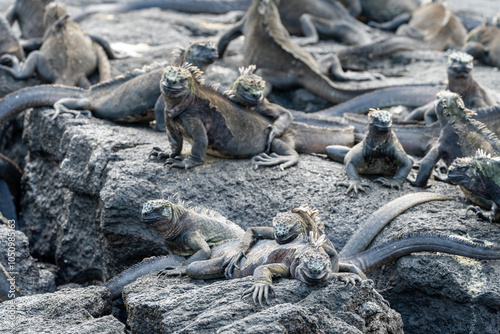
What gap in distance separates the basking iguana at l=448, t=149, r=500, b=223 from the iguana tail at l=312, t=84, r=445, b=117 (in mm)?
2643

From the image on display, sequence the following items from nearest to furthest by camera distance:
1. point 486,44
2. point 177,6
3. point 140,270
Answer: point 140,270
point 486,44
point 177,6

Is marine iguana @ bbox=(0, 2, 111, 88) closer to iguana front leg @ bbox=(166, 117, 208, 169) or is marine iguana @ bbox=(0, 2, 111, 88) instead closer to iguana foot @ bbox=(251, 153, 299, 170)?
iguana front leg @ bbox=(166, 117, 208, 169)

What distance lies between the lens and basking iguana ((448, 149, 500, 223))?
508 cm

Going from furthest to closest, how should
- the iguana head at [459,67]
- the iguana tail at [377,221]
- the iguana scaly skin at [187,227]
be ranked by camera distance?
the iguana head at [459,67]
the iguana tail at [377,221]
the iguana scaly skin at [187,227]

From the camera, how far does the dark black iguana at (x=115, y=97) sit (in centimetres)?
675

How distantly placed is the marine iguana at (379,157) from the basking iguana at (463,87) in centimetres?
130

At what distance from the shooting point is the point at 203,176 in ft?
18.8

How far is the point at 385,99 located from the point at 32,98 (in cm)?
368

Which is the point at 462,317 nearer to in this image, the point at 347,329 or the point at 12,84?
the point at 347,329

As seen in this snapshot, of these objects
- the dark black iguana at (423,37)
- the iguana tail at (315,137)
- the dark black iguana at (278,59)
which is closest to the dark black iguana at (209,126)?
the iguana tail at (315,137)

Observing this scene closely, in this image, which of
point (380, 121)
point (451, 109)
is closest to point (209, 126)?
point (380, 121)

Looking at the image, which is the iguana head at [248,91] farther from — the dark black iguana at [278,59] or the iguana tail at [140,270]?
the dark black iguana at [278,59]

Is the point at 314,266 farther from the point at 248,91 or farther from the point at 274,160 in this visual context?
the point at 248,91

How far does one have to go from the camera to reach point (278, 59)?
8.39 metres
